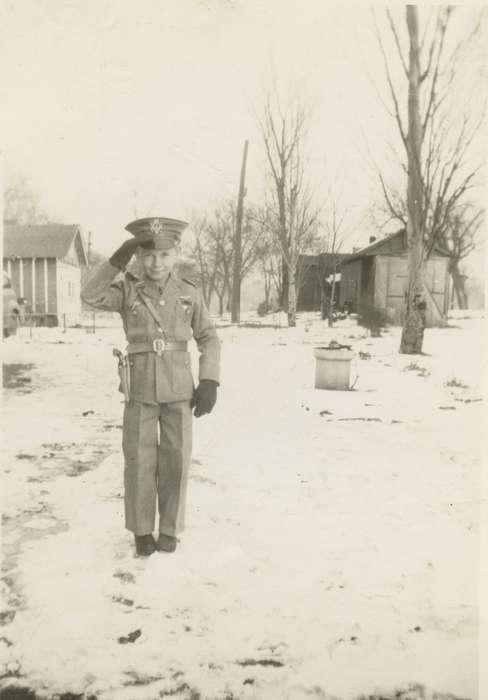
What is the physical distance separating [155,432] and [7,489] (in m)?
1.00

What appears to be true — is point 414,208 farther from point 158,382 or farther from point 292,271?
point 158,382

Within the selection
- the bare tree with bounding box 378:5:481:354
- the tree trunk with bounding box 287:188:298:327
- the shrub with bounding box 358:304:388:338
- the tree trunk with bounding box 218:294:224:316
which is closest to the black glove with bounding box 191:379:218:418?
the tree trunk with bounding box 218:294:224:316

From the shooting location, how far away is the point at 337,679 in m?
1.61

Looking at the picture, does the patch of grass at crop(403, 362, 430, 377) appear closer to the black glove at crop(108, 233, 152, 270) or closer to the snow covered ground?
the snow covered ground

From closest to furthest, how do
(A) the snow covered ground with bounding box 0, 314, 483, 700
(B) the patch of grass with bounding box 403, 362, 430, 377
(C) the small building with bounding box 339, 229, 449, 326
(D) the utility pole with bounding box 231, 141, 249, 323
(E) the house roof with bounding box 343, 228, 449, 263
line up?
(A) the snow covered ground with bounding box 0, 314, 483, 700 < (D) the utility pole with bounding box 231, 141, 249, 323 < (B) the patch of grass with bounding box 403, 362, 430, 377 < (C) the small building with bounding box 339, 229, 449, 326 < (E) the house roof with bounding box 343, 228, 449, 263

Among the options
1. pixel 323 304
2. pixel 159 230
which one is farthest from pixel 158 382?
pixel 323 304

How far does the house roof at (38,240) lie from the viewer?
2584 millimetres

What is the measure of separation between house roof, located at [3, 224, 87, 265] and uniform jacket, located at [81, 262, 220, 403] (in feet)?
1.13

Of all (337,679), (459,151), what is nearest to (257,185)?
(459,151)

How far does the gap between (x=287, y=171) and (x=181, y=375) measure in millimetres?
1375

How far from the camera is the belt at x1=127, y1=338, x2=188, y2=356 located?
7.11 feet

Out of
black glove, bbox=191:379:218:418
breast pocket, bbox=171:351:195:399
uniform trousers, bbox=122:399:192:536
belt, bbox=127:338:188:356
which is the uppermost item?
belt, bbox=127:338:188:356

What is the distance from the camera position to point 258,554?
7.16 feet

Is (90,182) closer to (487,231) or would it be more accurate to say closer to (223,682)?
(487,231)
